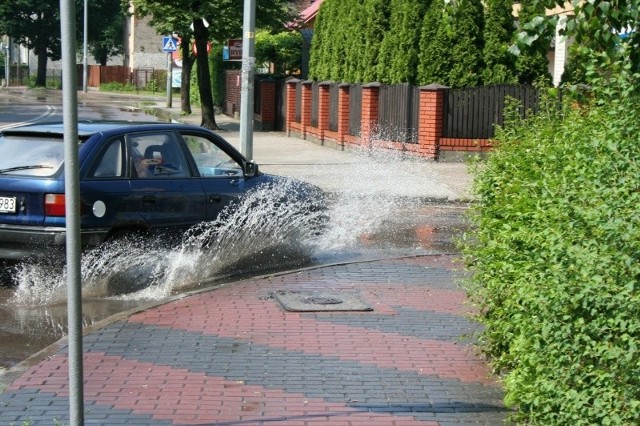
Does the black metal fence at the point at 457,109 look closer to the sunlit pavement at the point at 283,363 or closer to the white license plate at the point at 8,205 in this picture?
the sunlit pavement at the point at 283,363

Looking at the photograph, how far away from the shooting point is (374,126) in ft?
87.7

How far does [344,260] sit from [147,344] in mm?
4548

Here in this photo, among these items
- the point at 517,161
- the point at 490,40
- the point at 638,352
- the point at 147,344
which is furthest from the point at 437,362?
the point at 490,40

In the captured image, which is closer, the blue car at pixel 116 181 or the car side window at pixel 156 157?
the blue car at pixel 116 181

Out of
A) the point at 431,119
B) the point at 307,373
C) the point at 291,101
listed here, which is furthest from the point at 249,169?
the point at 291,101

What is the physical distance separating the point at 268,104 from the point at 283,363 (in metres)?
31.3

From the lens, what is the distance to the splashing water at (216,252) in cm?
1023

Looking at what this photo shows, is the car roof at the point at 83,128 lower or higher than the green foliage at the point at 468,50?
lower

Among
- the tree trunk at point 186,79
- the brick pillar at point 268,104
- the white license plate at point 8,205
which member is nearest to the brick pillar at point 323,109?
the brick pillar at point 268,104

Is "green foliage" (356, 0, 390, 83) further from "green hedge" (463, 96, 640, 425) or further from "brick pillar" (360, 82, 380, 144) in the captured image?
"green hedge" (463, 96, 640, 425)

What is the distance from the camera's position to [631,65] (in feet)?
20.9

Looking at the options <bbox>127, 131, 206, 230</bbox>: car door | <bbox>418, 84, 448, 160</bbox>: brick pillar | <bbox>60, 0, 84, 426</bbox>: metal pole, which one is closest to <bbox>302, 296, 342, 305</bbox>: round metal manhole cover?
<bbox>127, 131, 206, 230</bbox>: car door

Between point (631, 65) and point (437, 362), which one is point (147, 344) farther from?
point (631, 65)

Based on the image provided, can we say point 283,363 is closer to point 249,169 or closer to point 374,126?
point 249,169
